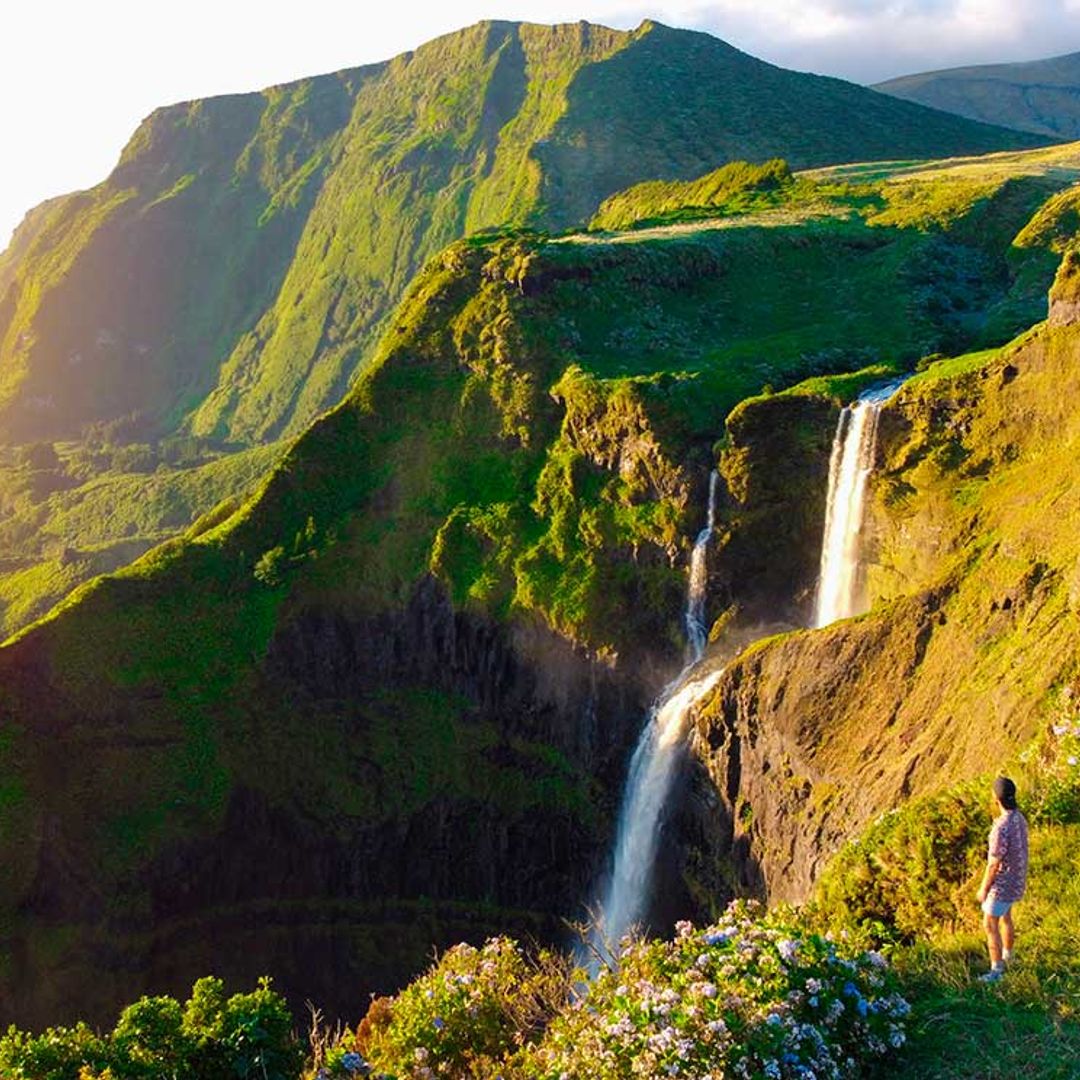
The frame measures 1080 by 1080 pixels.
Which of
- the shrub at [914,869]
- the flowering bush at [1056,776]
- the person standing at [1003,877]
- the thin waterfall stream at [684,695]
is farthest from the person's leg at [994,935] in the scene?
the thin waterfall stream at [684,695]

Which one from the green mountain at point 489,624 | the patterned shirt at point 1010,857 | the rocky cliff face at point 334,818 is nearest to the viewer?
the patterned shirt at point 1010,857

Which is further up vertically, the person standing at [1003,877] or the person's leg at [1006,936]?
the person standing at [1003,877]

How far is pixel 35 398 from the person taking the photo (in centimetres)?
19875

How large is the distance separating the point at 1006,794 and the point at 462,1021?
27.2 feet

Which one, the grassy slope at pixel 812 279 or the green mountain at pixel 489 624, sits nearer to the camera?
the green mountain at pixel 489 624

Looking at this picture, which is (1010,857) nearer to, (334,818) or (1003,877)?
(1003,877)

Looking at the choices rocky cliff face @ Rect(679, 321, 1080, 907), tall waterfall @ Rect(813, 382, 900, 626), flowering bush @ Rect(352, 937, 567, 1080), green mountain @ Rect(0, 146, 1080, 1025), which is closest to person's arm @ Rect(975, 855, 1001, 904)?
flowering bush @ Rect(352, 937, 567, 1080)

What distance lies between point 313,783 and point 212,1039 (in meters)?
39.5

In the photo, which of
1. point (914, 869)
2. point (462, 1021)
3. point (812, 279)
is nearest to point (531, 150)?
point (812, 279)

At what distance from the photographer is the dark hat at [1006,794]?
1218 cm

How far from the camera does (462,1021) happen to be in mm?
14656

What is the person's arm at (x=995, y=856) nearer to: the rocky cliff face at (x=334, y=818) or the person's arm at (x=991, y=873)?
the person's arm at (x=991, y=873)

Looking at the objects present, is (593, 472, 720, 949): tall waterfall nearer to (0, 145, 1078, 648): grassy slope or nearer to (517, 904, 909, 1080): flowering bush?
(0, 145, 1078, 648): grassy slope

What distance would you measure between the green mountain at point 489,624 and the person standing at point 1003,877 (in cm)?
2127
